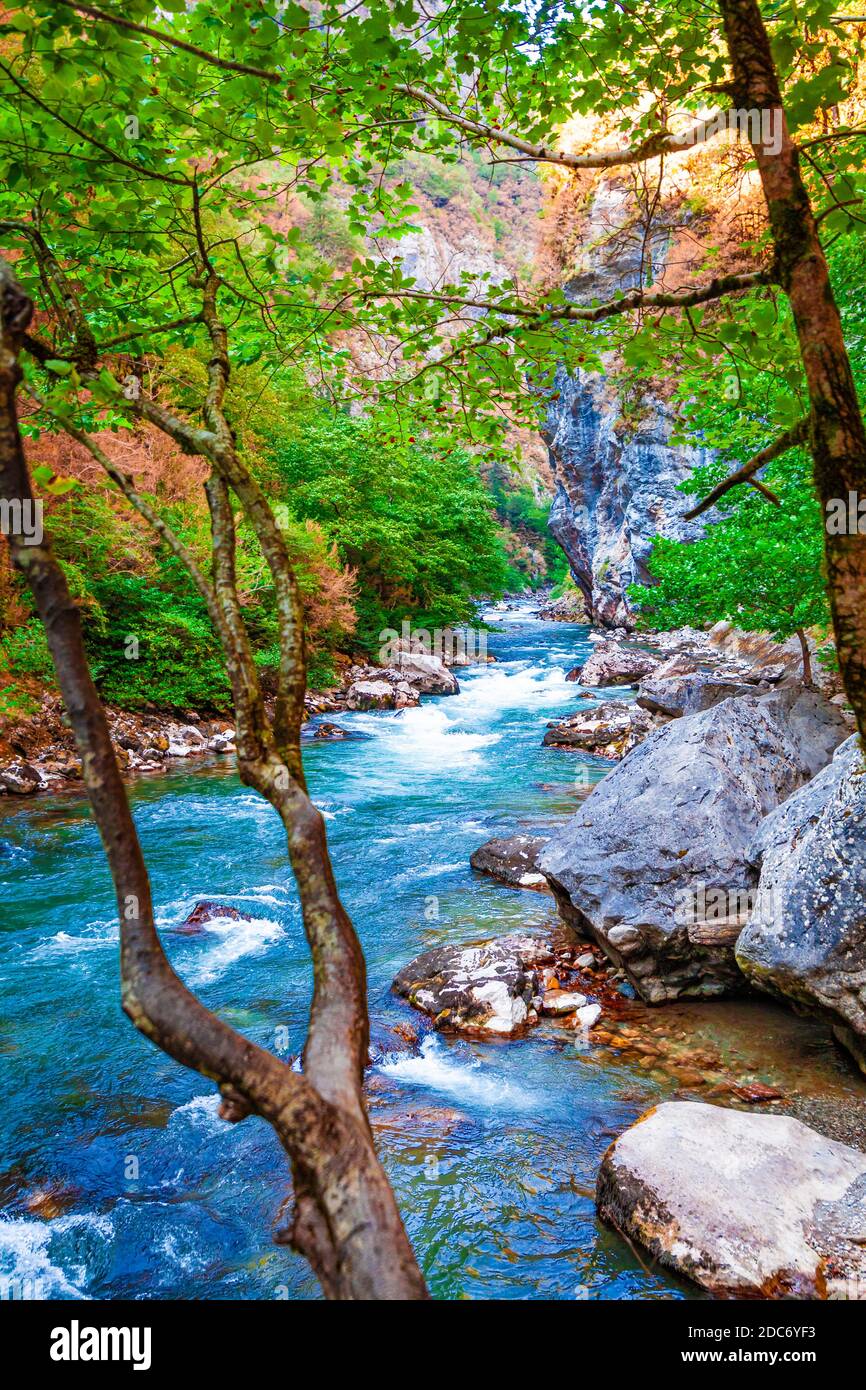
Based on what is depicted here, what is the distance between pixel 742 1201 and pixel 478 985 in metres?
3.10

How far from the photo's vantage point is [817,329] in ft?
8.09

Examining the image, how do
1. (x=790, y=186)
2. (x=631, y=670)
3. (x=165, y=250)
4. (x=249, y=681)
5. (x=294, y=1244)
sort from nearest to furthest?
1. (x=294, y=1244)
2. (x=249, y=681)
3. (x=790, y=186)
4. (x=165, y=250)
5. (x=631, y=670)

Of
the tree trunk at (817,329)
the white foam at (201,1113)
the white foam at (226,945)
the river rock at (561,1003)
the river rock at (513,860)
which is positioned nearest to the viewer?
the tree trunk at (817,329)

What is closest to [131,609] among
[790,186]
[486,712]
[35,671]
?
[35,671]

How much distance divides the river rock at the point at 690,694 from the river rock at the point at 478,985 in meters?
6.73

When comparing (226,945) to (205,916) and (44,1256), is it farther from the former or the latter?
(44,1256)

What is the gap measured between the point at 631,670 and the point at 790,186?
23706 millimetres

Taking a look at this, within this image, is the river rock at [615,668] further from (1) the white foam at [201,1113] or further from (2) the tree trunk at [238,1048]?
(2) the tree trunk at [238,1048]

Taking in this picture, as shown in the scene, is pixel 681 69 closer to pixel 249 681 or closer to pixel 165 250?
pixel 165 250

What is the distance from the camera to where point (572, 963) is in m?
7.41

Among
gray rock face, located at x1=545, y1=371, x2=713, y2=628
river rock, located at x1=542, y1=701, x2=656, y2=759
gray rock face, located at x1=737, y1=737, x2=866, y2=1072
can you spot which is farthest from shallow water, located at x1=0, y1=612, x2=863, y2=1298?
gray rock face, located at x1=545, y1=371, x2=713, y2=628

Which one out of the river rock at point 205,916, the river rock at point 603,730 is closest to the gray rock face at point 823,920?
the river rock at point 205,916

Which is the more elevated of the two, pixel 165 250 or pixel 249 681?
pixel 165 250

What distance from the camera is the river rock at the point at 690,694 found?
13398mm
